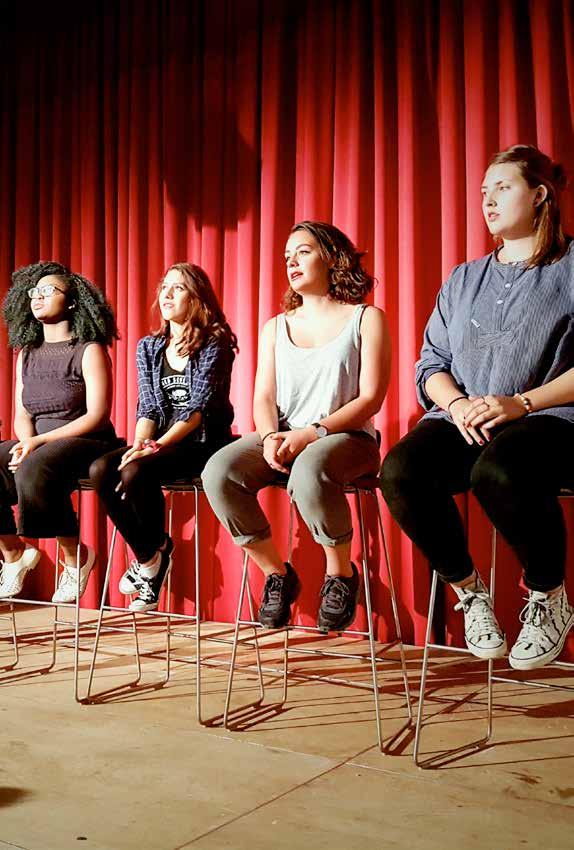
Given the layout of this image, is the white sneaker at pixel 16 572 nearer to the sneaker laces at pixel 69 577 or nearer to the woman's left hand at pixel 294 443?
the sneaker laces at pixel 69 577

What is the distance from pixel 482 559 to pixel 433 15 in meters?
2.10

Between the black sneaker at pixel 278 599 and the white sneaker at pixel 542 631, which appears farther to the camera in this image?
the black sneaker at pixel 278 599

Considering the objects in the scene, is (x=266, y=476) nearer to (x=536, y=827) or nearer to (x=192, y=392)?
(x=192, y=392)

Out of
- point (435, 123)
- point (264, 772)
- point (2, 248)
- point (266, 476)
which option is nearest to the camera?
point (264, 772)

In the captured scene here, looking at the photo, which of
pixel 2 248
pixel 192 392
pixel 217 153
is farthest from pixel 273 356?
pixel 2 248

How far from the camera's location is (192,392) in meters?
2.71

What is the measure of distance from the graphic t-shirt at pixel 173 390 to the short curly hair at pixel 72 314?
1.33ft

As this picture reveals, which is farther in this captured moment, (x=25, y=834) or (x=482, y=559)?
(x=482, y=559)

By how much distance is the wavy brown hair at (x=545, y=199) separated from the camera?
210 centimetres

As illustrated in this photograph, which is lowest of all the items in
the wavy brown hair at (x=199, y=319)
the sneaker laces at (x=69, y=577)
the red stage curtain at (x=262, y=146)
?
the sneaker laces at (x=69, y=577)

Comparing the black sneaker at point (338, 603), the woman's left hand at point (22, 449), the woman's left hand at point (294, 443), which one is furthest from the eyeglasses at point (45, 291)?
the black sneaker at point (338, 603)

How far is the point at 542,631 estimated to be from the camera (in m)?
1.74

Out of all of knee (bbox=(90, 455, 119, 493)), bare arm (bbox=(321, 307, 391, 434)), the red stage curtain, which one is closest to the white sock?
knee (bbox=(90, 455, 119, 493))

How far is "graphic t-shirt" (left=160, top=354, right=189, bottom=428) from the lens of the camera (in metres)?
2.79
